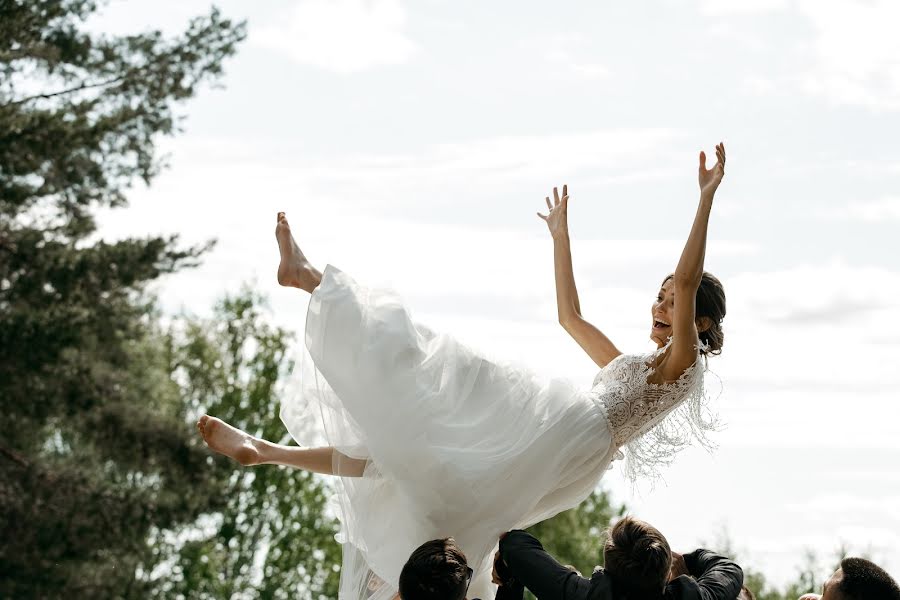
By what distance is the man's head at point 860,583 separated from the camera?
356cm

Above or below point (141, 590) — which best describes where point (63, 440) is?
above

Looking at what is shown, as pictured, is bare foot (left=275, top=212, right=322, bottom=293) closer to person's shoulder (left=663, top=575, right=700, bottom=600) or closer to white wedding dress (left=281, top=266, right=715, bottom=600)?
white wedding dress (left=281, top=266, right=715, bottom=600)

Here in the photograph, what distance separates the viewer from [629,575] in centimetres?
349

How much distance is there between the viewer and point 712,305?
4.75 meters

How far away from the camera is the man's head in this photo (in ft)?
11.7

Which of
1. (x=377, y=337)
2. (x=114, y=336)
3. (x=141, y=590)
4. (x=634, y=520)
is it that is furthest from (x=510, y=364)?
(x=141, y=590)

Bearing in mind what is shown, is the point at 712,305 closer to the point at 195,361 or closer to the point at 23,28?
the point at 23,28

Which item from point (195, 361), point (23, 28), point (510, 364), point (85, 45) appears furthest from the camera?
point (195, 361)

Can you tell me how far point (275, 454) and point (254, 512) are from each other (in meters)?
20.7

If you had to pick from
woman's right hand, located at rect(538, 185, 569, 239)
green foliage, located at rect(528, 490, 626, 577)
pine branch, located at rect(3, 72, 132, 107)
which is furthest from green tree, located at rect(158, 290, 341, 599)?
woman's right hand, located at rect(538, 185, 569, 239)

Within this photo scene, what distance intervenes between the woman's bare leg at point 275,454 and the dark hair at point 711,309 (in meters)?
1.42

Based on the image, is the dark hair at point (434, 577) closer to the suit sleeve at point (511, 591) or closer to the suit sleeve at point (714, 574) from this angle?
the suit sleeve at point (511, 591)

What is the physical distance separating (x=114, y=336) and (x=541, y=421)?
11034 millimetres

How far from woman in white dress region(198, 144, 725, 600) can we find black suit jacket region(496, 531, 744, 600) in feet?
1.41
